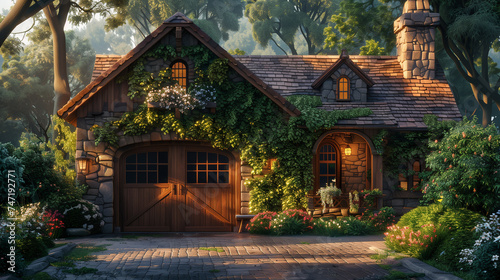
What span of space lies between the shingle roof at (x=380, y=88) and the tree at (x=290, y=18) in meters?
16.1

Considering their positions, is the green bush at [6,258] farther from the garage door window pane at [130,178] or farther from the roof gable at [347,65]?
the roof gable at [347,65]

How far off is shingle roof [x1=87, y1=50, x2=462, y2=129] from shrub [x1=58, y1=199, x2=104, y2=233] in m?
4.91

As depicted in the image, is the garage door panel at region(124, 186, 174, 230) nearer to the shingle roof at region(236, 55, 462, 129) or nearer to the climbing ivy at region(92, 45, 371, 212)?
the climbing ivy at region(92, 45, 371, 212)

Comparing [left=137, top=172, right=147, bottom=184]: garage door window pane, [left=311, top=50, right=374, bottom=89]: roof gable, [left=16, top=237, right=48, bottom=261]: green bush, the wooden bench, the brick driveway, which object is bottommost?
the brick driveway

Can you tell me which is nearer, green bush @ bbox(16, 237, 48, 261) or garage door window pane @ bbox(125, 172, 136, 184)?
green bush @ bbox(16, 237, 48, 261)

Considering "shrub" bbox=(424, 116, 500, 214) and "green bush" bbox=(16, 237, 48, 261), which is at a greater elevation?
"shrub" bbox=(424, 116, 500, 214)

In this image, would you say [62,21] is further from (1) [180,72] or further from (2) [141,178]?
(2) [141,178]

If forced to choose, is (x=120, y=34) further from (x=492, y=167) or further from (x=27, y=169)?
(x=492, y=167)

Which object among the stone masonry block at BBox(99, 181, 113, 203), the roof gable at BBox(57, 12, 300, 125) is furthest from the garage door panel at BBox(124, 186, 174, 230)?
the roof gable at BBox(57, 12, 300, 125)

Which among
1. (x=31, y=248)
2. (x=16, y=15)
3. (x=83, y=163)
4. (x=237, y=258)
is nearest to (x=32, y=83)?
(x=16, y=15)

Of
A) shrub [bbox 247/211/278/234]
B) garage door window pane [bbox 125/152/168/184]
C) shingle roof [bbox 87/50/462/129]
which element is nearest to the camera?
shrub [bbox 247/211/278/234]

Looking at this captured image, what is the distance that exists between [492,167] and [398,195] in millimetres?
5622

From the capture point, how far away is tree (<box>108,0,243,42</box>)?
3272cm

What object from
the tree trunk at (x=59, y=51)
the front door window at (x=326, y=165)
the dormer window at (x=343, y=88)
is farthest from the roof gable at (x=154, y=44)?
the tree trunk at (x=59, y=51)
